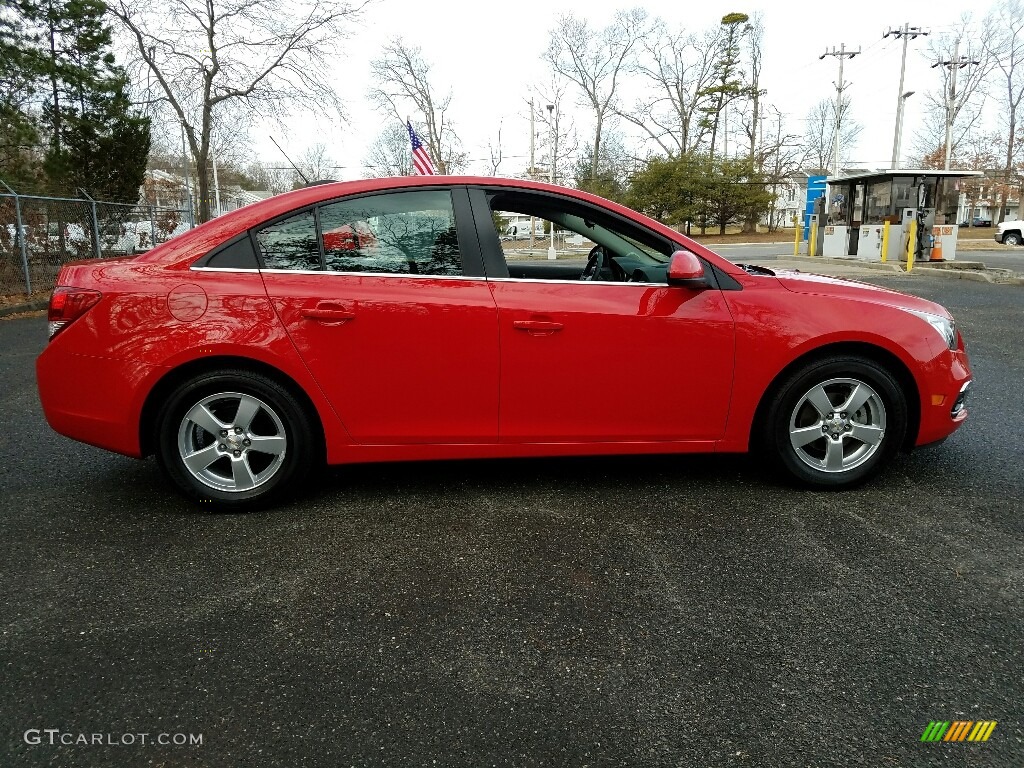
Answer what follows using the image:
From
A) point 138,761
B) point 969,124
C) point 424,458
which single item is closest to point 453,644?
point 138,761

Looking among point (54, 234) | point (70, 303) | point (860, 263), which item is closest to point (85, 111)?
point (54, 234)

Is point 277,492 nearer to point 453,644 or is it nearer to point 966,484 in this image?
point 453,644

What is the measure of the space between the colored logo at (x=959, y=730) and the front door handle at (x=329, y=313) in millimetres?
2663

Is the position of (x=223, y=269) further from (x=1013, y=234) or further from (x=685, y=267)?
(x=1013, y=234)

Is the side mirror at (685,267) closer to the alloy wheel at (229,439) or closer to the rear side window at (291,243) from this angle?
the rear side window at (291,243)

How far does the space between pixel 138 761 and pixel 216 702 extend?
0.25 m

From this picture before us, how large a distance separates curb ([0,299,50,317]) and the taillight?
34.0ft

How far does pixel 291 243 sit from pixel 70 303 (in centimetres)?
105

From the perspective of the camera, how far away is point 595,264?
4.01 m

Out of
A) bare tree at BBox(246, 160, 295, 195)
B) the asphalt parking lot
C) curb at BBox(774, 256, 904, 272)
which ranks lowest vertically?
the asphalt parking lot

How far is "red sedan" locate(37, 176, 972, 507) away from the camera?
330cm

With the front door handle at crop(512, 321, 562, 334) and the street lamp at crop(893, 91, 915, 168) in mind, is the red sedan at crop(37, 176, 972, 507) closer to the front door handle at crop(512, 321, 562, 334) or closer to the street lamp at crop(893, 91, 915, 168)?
the front door handle at crop(512, 321, 562, 334)

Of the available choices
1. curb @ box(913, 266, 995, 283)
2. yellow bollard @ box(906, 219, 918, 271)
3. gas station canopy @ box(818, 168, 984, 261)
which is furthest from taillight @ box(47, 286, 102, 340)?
gas station canopy @ box(818, 168, 984, 261)

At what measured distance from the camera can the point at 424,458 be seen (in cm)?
353
